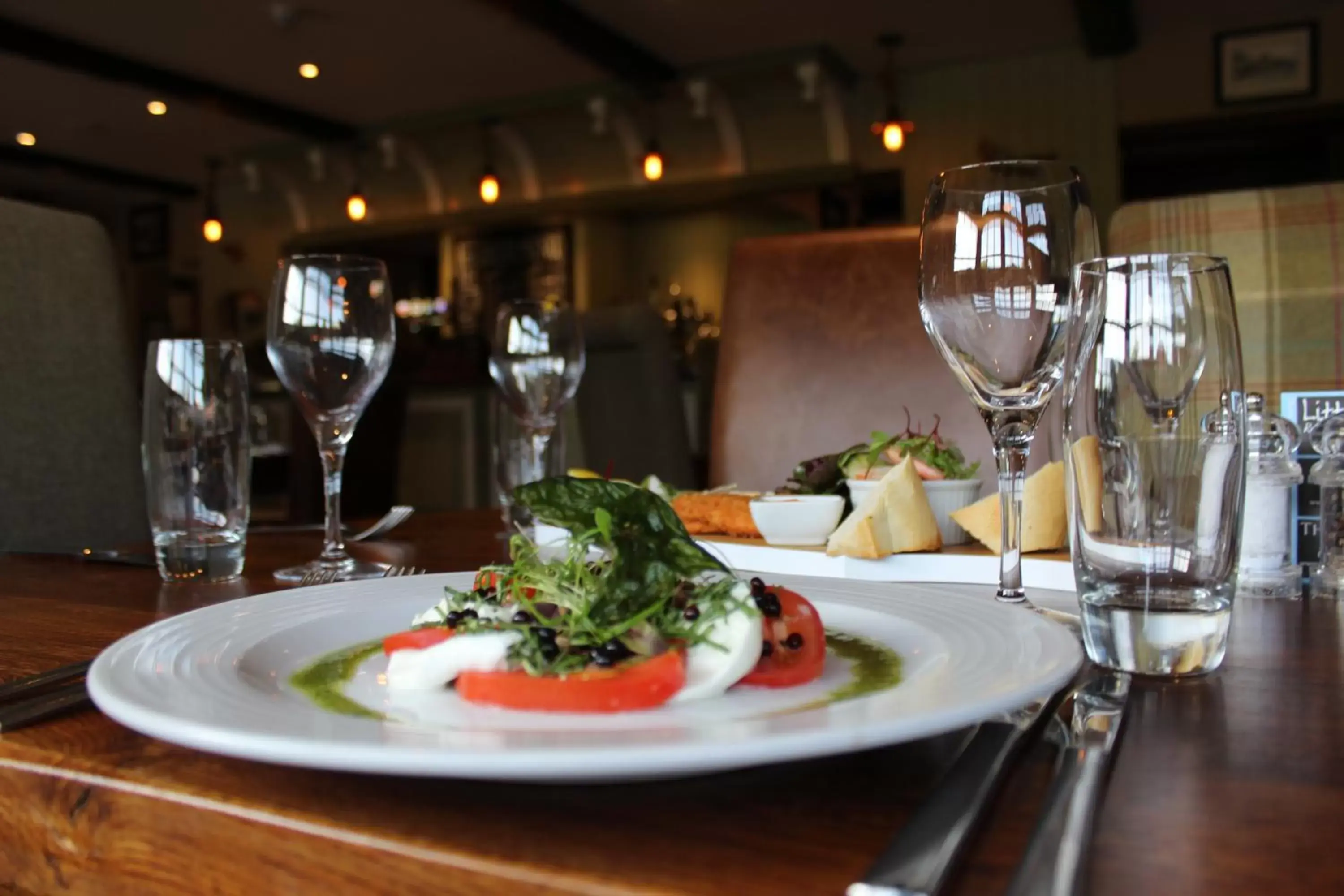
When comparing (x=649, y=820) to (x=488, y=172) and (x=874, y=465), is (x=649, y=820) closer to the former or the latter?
(x=874, y=465)

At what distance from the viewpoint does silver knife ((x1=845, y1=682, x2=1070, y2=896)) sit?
10.3 inches

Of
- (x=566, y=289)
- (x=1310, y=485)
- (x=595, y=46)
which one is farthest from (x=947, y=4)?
(x=1310, y=485)

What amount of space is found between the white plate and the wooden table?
20mm

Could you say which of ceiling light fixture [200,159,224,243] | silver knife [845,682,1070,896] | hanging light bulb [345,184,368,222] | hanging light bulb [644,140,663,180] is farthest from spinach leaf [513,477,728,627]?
ceiling light fixture [200,159,224,243]

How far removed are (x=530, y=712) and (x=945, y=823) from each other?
0.15 meters

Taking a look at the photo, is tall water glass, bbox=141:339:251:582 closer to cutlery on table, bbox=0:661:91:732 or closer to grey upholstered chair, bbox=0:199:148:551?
cutlery on table, bbox=0:661:91:732

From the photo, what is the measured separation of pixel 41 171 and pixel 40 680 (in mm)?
9593

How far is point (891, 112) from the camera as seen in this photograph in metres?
5.84

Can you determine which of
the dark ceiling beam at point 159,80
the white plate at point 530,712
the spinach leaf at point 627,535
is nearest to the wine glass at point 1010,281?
the white plate at point 530,712

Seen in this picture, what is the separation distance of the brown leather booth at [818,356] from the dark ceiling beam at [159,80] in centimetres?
571

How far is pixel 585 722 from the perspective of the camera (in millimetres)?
363

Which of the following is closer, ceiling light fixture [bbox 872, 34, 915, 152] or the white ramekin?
the white ramekin

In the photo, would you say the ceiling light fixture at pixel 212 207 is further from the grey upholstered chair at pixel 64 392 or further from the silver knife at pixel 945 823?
the silver knife at pixel 945 823

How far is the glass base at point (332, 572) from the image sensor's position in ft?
2.76
